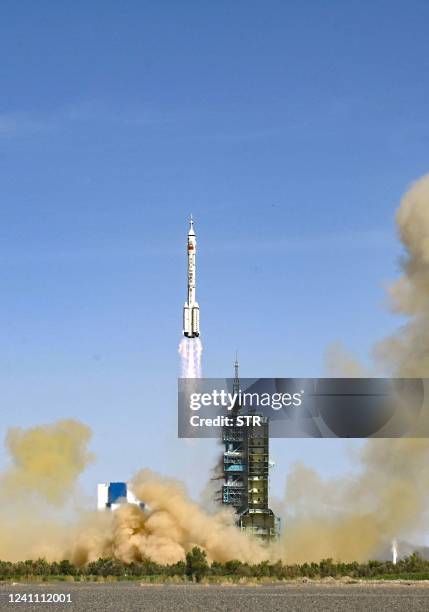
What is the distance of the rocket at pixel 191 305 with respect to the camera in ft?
537

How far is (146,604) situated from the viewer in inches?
4459

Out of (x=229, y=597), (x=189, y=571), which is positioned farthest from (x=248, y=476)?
(x=229, y=597)

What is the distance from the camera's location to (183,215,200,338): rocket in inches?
6447

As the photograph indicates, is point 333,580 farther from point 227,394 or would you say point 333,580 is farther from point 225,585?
point 227,394

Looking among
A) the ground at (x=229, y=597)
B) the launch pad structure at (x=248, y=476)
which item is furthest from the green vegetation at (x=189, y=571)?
the launch pad structure at (x=248, y=476)

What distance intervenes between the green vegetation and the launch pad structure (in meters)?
13.4

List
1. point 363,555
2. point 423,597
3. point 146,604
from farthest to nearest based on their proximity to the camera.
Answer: point 363,555 → point 423,597 → point 146,604

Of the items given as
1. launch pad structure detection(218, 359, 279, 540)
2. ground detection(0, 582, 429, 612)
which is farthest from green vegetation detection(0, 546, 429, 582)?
launch pad structure detection(218, 359, 279, 540)

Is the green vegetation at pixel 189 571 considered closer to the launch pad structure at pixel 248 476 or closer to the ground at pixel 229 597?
the ground at pixel 229 597

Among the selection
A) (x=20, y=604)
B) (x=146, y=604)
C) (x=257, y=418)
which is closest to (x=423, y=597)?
(x=146, y=604)

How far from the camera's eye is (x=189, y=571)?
161m

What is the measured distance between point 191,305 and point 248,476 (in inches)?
1145

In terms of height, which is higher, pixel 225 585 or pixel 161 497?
pixel 161 497

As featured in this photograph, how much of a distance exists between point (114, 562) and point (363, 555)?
31.4m
